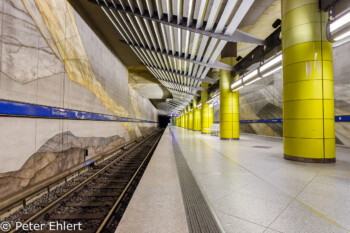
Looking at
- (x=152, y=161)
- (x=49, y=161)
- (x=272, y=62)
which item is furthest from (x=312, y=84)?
(x=49, y=161)

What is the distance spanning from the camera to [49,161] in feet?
13.2

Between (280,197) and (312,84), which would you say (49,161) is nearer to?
(280,197)

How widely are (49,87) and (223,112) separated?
30.1 feet

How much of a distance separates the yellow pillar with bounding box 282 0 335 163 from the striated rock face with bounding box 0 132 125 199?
638 cm

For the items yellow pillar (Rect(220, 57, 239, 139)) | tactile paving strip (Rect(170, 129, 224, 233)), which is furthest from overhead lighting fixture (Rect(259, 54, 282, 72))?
tactile paving strip (Rect(170, 129, 224, 233))

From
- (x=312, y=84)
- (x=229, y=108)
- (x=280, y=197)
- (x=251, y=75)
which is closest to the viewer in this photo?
(x=280, y=197)

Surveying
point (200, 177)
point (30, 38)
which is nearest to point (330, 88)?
point (200, 177)

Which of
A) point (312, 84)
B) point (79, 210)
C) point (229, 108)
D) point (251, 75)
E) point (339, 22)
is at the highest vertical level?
point (339, 22)

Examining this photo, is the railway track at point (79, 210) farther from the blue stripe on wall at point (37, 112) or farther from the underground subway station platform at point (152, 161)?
the blue stripe on wall at point (37, 112)

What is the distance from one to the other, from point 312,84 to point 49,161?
6905mm

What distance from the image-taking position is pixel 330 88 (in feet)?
14.4

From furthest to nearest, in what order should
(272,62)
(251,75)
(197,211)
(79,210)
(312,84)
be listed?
(251,75)
(272,62)
(312,84)
(79,210)
(197,211)

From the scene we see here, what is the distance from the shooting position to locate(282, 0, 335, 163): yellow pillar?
4352mm

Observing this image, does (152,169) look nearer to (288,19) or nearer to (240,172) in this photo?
(240,172)
